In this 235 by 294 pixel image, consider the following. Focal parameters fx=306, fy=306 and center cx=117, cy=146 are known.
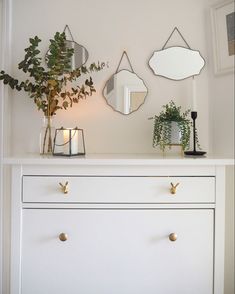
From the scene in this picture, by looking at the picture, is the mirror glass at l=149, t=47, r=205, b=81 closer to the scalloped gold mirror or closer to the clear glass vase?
the scalloped gold mirror

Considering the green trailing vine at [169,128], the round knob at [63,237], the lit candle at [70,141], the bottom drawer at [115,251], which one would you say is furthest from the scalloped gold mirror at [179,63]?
the round knob at [63,237]

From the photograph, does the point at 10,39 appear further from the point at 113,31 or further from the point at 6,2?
the point at 113,31

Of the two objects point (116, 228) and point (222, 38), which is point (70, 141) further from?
point (222, 38)

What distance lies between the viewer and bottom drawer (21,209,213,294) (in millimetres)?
1248

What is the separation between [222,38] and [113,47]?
561 millimetres

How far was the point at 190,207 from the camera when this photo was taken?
1.26 metres

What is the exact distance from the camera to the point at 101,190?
125 cm

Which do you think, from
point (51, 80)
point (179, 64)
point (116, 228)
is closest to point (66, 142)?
point (51, 80)

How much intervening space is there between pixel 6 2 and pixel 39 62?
15.1 inches

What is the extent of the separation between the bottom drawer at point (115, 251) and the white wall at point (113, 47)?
0.48m

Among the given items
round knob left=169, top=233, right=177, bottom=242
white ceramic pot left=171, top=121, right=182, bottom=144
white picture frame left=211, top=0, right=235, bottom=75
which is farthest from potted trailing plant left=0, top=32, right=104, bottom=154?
round knob left=169, top=233, right=177, bottom=242

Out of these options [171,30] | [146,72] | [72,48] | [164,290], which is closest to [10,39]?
[72,48]

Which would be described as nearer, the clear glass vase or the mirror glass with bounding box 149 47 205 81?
the clear glass vase

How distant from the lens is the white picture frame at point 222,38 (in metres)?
1.51
